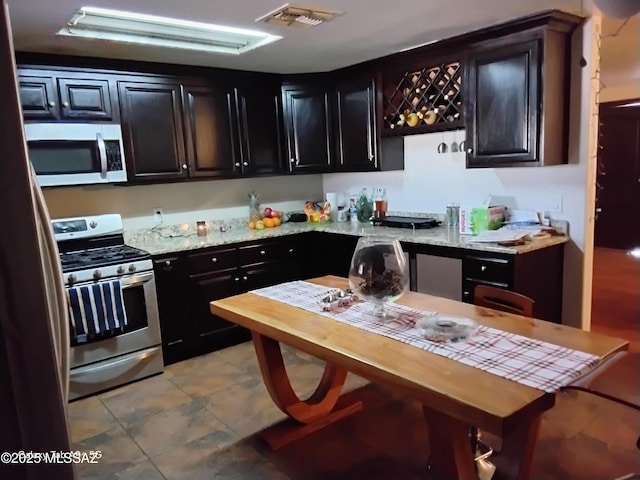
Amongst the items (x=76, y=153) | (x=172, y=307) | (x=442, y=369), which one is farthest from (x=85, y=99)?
(x=442, y=369)

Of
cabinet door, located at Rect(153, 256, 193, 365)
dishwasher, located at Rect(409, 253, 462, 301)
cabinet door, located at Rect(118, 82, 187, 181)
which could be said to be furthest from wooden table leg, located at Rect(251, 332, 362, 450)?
cabinet door, located at Rect(118, 82, 187, 181)

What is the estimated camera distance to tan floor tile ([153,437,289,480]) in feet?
7.41

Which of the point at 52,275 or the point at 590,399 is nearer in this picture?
the point at 52,275

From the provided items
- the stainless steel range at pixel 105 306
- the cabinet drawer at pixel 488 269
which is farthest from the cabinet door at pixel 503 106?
the stainless steel range at pixel 105 306

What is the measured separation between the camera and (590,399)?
9.18 ft

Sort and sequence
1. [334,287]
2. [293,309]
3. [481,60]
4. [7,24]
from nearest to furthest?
[7,24] < [293,309] < [334,287] < [481,60]

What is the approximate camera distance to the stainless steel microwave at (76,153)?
3166 mm

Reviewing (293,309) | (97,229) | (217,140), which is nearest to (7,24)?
(293,309)

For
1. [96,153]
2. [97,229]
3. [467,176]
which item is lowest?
[97,229]

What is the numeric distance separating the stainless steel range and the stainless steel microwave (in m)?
0.36

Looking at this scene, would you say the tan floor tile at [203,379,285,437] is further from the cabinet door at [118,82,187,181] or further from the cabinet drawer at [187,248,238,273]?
the cabinet door at [118,82,187,181]

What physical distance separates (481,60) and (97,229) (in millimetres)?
2997

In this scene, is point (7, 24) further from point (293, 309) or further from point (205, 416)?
point (205, 416)

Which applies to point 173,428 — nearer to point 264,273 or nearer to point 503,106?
point 264,273
